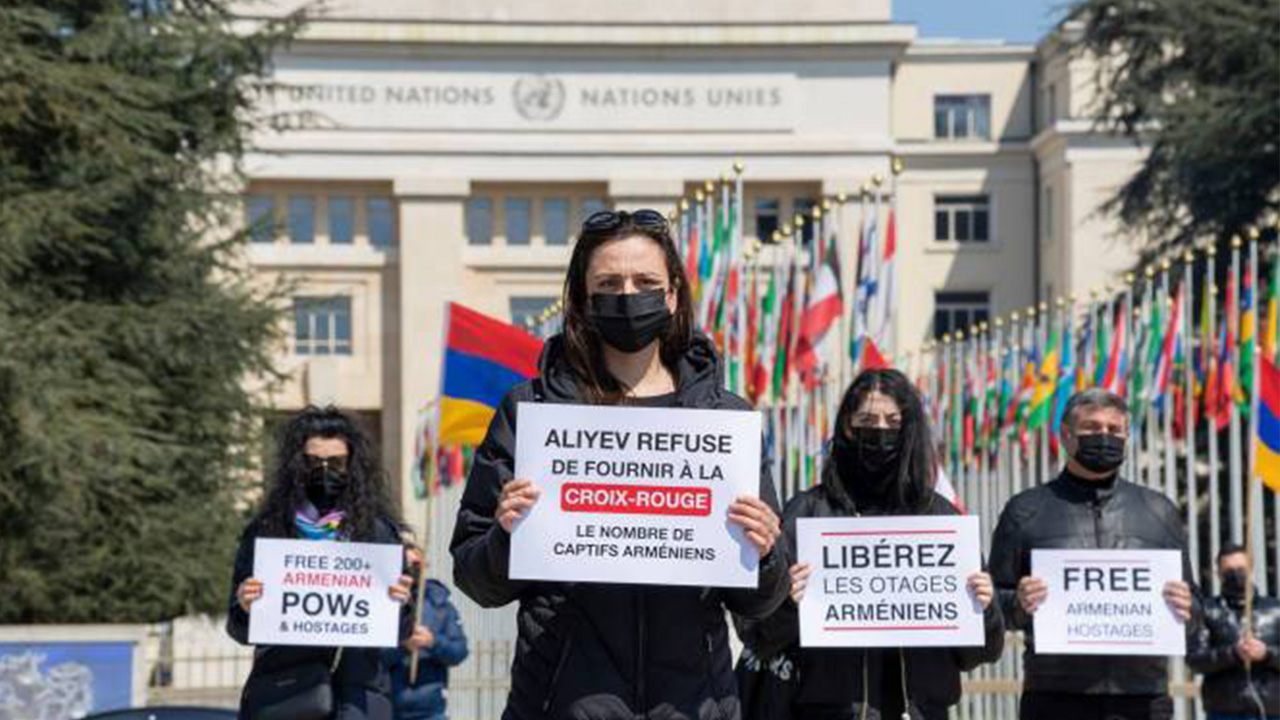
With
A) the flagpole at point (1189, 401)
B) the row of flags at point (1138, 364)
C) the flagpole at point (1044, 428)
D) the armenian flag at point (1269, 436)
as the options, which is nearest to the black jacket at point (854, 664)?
the armenian flag at point (1269, 436)

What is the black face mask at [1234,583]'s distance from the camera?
15102mm

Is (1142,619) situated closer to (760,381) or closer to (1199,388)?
(760,381)

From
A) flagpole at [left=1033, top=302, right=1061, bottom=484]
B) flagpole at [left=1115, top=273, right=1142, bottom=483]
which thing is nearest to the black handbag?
flagpole at [left=1115, top=273, right=1142, bottom=483]

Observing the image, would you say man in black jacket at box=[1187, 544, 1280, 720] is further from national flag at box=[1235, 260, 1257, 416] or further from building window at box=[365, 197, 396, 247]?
building window at box=[365, 197, 396, 247]

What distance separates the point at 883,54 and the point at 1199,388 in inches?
1893

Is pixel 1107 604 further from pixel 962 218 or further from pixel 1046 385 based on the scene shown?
pixel 962 218

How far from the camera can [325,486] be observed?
10.1 metres

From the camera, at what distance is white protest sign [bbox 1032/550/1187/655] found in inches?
384

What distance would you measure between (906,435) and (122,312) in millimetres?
21981

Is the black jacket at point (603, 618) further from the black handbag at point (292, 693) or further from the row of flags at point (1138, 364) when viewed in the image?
the row of flags at point (1138, 364)

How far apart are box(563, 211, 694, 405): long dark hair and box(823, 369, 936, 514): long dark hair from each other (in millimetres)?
2278

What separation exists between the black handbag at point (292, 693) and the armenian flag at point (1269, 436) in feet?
25.7

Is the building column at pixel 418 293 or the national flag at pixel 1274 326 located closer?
the national flag at pixel 1274 326

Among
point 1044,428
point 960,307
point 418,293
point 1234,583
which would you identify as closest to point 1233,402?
point 1044,428
